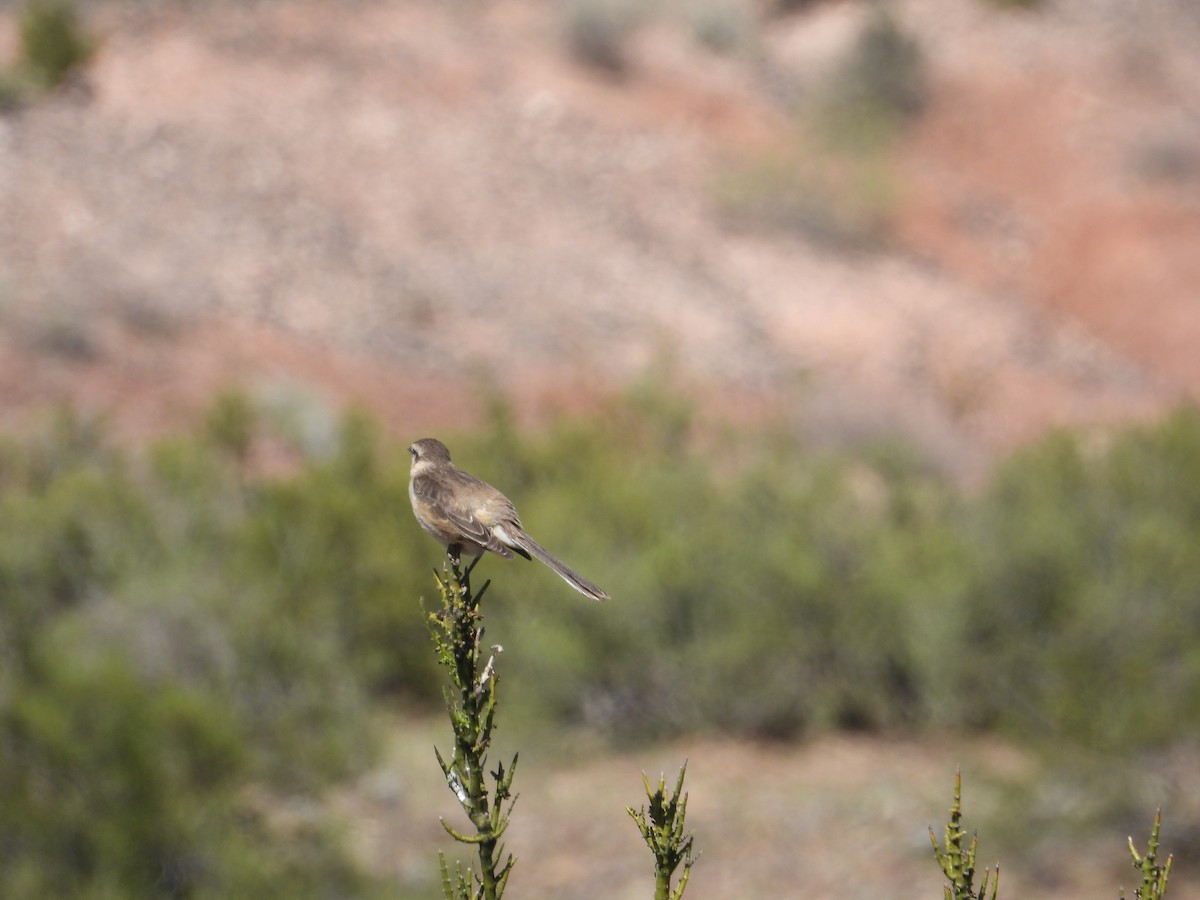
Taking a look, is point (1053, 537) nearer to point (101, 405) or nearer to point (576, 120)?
point (101, 405)

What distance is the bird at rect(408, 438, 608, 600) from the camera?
364 centimetres

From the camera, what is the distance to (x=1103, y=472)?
13.0 m

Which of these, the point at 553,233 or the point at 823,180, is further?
the point at 823,180

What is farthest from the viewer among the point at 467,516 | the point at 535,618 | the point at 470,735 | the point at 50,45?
the point at 50,45

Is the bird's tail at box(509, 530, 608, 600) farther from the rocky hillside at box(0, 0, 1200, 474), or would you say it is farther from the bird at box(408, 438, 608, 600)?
the rocky hillside at box(0, 0, 1200, 474)

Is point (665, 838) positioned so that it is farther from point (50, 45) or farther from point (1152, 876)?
point (50, 45)

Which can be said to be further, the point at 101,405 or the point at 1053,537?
the point at 101,405

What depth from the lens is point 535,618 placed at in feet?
36.7

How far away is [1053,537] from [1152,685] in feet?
7.43

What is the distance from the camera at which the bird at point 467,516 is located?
3.64m

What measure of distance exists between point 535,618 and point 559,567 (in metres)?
7.79

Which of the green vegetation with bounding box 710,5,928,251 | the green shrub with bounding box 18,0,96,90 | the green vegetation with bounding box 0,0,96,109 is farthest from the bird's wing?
the green vegetation with bounding box 710,5,928,251

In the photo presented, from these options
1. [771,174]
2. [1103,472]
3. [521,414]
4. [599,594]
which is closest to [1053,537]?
[1103,472]

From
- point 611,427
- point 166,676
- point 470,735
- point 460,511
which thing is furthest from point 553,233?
point 470,735
